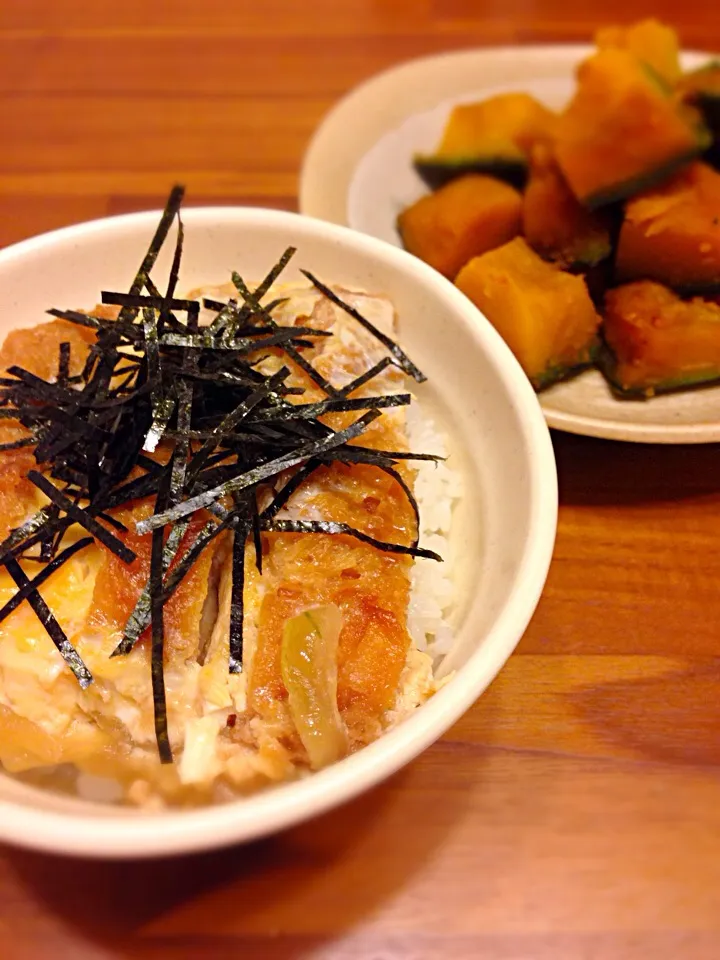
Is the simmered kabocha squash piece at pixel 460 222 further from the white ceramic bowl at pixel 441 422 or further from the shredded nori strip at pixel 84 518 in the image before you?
the shredded nori strip at pixel 84 518

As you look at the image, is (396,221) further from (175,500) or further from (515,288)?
(175,500)

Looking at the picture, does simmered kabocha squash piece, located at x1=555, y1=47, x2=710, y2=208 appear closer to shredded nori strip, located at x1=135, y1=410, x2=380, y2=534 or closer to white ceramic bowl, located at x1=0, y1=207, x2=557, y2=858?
white ceramic bowl, located at x1=0, y1=207, x2=557, y2=858

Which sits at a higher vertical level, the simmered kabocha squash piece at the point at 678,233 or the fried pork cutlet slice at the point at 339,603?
the simmered kabocha squash piece at the point at 678,233

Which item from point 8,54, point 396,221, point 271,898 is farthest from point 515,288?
point 8,54

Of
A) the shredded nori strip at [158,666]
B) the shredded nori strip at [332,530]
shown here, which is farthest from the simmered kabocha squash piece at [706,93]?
the shredded nori strip at [158,666]

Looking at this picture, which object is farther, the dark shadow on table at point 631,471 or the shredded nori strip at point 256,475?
the dark shadow on table at point 631,471

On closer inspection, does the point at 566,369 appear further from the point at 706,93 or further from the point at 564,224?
the point at 706,93
